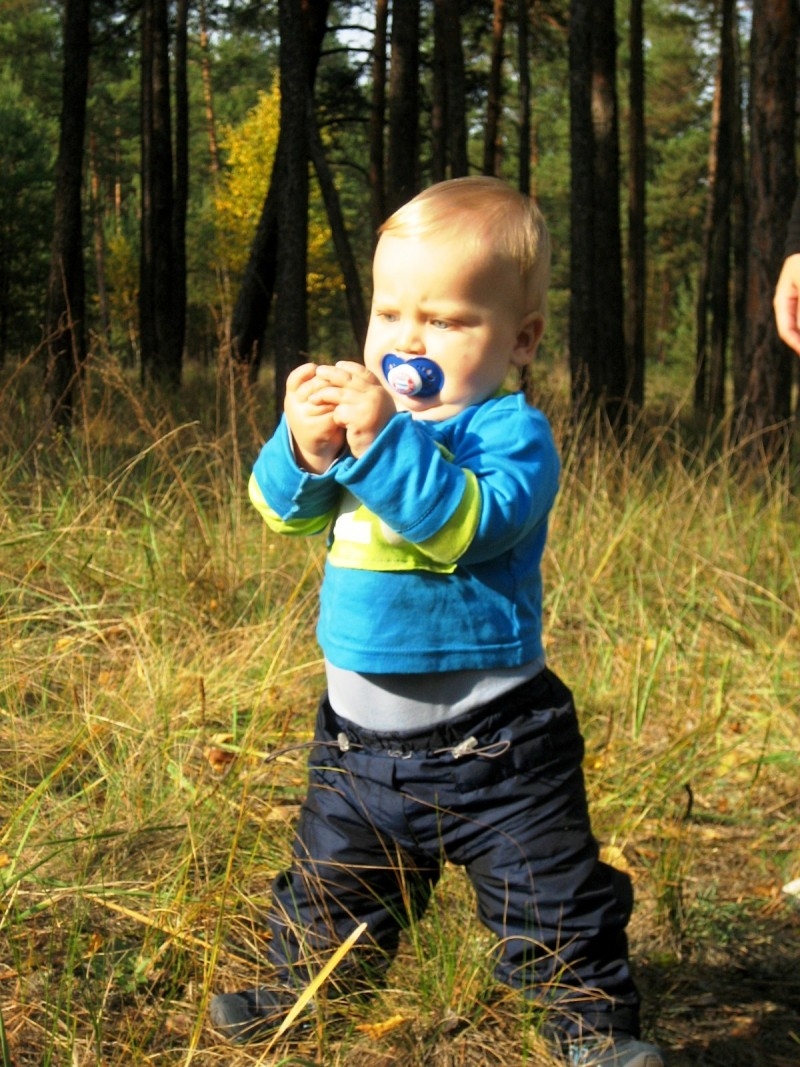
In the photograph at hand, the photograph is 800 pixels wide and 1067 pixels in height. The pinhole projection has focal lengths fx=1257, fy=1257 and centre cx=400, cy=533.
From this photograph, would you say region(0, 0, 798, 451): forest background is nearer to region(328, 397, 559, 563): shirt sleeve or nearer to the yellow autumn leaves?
the yellow autumn leaves

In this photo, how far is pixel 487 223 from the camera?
5.82 ft

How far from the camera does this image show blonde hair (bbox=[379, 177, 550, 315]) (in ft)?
5.80

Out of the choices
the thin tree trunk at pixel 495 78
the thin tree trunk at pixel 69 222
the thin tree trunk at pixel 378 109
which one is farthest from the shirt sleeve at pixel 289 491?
the thin tree trunk at pixel 495 78

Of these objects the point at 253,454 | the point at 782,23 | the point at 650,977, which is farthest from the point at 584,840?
the point at 782,23

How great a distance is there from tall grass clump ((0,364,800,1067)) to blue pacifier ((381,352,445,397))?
2.41 ft

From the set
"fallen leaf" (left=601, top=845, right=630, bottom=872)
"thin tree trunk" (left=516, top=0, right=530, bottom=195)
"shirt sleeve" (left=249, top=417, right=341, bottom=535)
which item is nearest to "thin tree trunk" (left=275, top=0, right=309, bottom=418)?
"fallen leaf" (left=601, top=845, right=630, bottom=872)

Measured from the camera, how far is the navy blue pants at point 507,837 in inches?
72.9

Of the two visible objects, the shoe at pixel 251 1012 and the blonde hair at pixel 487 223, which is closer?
the blonde hair at pixel 487 223

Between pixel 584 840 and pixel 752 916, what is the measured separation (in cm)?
110

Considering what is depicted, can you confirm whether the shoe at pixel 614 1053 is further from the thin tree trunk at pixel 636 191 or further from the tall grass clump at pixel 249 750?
the thin tree trunk at pixel 636 191

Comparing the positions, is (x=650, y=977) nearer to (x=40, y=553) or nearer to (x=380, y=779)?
(x=380, y=779)

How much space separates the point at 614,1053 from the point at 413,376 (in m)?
1.03

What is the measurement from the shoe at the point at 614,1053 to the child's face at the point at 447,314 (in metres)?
0.96

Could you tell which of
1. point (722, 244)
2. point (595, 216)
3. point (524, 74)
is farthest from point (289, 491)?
point (722, 244)
